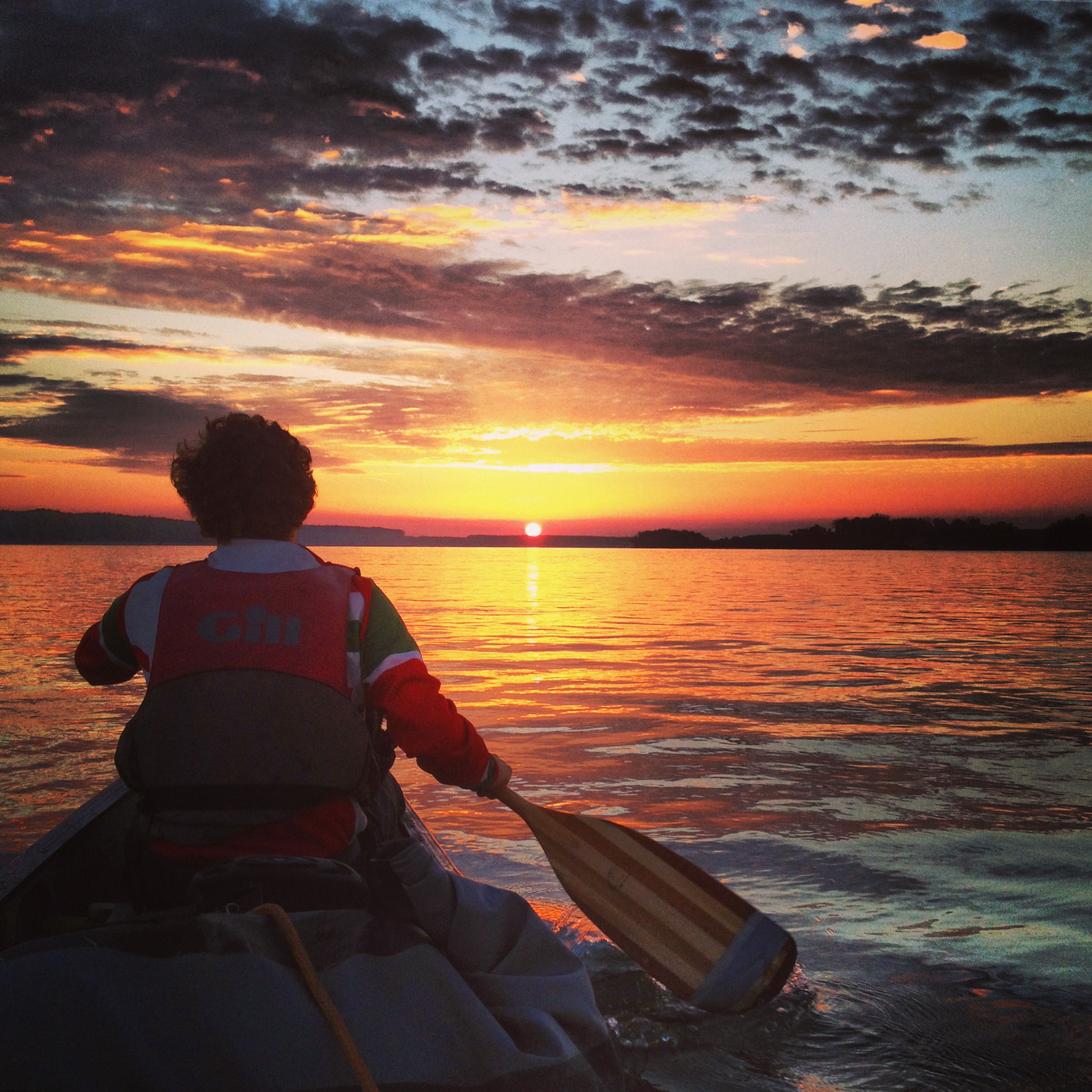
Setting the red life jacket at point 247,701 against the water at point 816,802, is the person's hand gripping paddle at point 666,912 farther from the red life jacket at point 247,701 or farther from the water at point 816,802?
the red life jacket at point 247,701

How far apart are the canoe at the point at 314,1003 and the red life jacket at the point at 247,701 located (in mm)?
298

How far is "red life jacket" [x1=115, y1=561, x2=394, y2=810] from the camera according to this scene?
6.97 ft

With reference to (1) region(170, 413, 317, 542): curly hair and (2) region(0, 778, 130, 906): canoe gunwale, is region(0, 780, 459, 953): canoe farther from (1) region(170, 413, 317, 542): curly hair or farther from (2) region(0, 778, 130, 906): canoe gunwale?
(1) region(170, 413, 317, 542): curly hair

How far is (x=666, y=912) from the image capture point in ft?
11.7

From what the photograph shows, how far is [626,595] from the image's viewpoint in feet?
118

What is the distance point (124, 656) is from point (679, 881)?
92.9 inches

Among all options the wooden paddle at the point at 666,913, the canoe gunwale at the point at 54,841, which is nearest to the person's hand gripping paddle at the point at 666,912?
the wooden paddle at the point at 666,913

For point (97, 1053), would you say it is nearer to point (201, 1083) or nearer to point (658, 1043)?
point (201, 1083)

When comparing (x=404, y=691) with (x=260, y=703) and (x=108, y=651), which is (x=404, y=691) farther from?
(x=108, y=651)

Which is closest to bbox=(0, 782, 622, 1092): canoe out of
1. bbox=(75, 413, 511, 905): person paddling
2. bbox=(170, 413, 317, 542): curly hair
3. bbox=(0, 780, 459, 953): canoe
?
bbox=(75, 413, 511, 905): person paddling

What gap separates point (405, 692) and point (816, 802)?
18.5 ft

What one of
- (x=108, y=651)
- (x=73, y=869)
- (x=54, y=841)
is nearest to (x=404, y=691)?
(x=108, y=651)

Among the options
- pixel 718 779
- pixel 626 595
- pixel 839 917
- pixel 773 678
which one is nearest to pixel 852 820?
pixel 718 779

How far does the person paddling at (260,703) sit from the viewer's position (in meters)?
2.13
